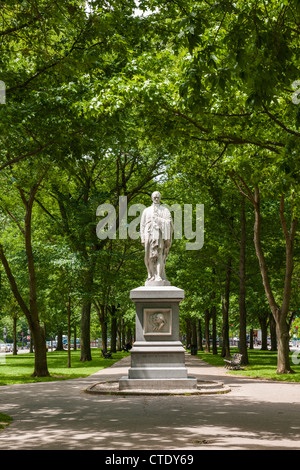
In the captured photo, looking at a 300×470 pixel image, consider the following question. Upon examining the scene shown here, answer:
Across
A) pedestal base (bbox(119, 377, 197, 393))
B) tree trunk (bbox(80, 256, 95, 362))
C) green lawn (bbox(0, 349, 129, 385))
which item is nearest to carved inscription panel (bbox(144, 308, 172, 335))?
pedestal base (bbox(119, 377, 197, 393))

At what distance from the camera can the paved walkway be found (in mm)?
6898

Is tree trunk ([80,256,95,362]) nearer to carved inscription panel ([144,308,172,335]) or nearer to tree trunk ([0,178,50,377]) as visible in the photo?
tree trunk ([0,178,50,377])

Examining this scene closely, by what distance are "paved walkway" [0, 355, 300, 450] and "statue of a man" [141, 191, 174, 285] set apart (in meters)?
3.94

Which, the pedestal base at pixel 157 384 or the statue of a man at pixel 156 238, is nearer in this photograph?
the pedestal base at pixel 157 384

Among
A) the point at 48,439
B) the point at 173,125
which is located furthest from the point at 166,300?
the point at 48,439

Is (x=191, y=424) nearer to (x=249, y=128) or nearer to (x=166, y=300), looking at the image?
(x=166, y=300)

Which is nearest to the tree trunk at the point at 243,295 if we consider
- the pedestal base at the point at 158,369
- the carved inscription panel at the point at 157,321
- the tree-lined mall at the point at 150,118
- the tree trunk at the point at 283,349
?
the tree-lined mall at the point at 150,118

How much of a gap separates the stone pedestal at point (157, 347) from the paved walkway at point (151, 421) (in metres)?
1.09

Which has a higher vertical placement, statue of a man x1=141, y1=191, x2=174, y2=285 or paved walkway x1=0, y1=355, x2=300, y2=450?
statue of a man x1=141, y1=191, x2=174, y2=285

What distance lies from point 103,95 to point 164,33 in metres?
2.03

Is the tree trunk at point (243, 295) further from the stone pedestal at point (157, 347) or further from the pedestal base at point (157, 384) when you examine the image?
the pedestal base at point (157, 384)

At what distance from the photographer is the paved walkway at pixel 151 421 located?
22.6 feet

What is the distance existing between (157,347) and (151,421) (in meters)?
5.73

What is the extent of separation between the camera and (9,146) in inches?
491
